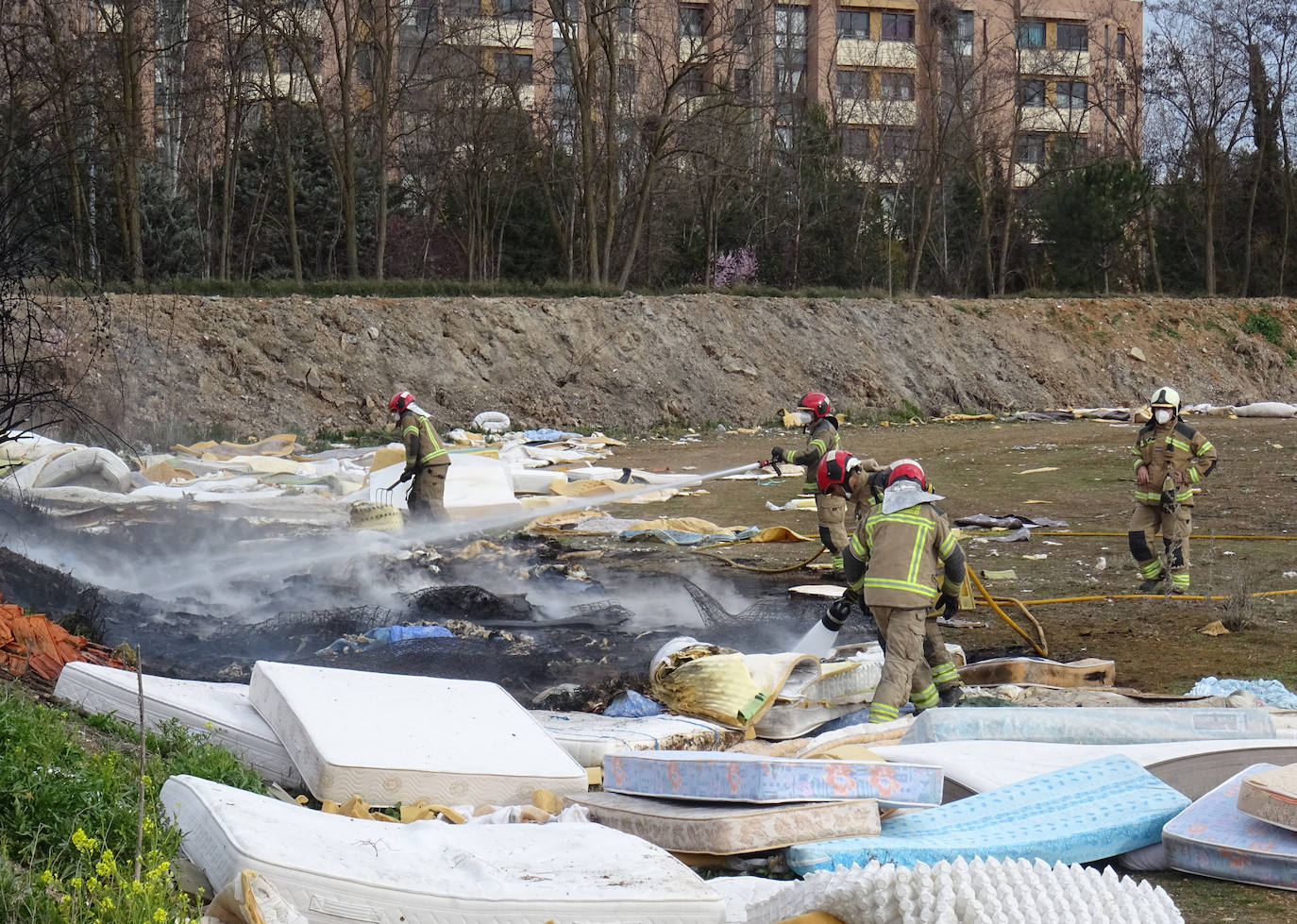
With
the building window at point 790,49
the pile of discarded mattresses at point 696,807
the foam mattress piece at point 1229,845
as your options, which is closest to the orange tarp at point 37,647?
the pile of discarded mattresses at point 696,807

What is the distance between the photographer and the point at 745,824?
4.31 m

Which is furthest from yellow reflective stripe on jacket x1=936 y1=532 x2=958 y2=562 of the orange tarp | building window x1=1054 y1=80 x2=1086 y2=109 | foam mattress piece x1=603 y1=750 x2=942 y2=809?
building window x1=1054 y1=80 x2=1086 y2=109

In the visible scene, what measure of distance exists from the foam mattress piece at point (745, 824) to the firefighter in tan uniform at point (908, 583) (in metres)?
1.73

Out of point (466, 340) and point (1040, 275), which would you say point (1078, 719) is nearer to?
point (466, 340)

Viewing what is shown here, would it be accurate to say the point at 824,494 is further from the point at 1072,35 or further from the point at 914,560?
the point at 1072,35

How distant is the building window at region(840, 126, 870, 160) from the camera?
131ft

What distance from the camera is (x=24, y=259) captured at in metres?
8.41

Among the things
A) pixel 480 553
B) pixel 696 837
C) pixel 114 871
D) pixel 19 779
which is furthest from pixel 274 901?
pixel 480 553

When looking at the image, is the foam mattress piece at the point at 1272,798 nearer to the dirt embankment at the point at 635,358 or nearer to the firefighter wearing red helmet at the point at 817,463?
the firefighter wearing red helmet at the point at 817,463

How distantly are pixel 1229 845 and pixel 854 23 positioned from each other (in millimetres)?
46963

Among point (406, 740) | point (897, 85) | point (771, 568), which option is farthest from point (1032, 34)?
point (406, 740)

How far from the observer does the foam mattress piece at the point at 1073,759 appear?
505 centimetres

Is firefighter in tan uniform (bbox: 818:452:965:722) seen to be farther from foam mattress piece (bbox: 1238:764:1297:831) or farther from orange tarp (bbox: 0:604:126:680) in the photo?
orange tarp (bbox: 0:604:126:680)

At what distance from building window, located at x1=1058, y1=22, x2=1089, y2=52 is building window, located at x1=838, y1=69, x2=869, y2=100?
29.2 ft
